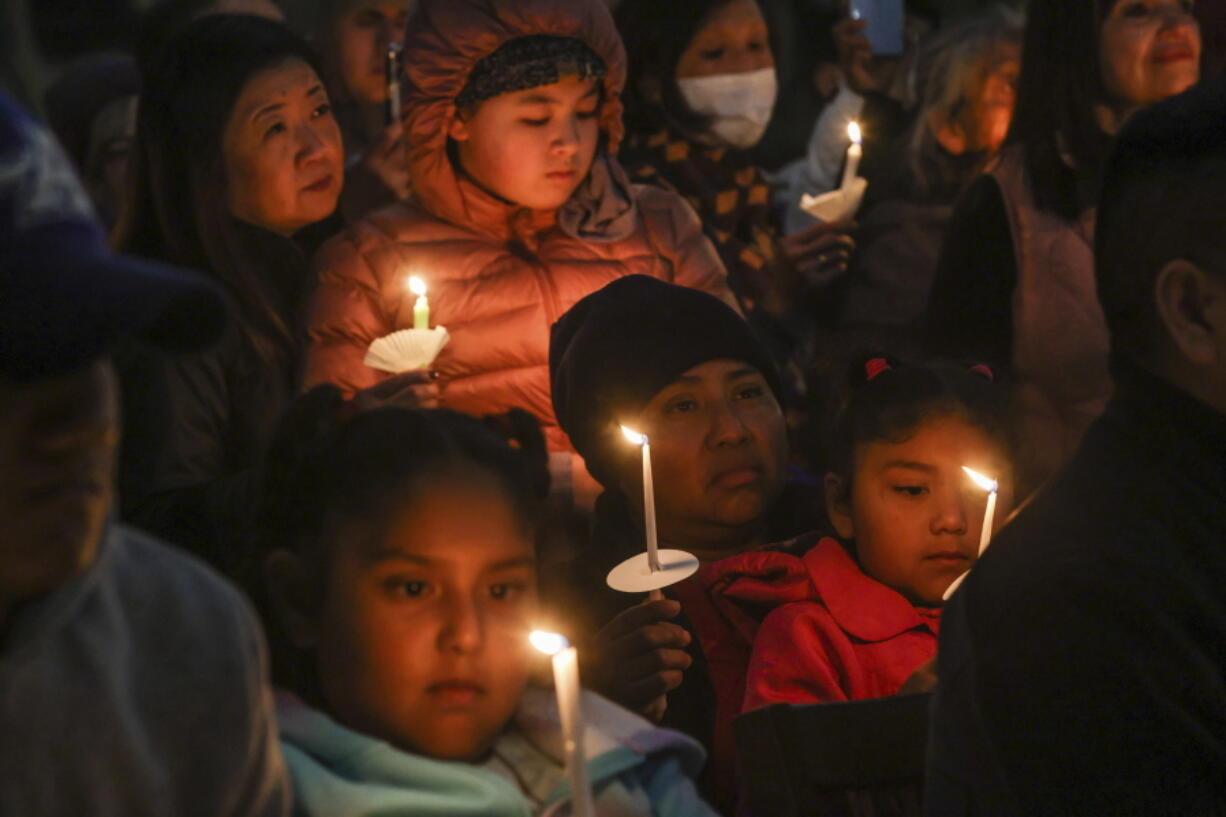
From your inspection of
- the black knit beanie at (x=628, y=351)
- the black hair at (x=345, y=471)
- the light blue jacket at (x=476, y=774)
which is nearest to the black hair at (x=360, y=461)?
the black hair at (x=345, y=471)

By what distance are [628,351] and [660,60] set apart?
1.94 meters

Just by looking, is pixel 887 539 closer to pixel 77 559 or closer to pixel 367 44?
pixel 77 559

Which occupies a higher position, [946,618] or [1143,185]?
[1143,185]

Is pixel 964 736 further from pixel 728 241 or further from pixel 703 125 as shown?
pixel 703 125

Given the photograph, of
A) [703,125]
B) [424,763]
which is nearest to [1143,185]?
[424,763]

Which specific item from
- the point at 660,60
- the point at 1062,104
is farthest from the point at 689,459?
the point at 660,60

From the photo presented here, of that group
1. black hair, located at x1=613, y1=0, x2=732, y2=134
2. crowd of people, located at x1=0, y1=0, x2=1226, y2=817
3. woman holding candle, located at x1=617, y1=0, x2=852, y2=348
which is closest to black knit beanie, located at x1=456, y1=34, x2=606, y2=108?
crowd of people, located at x1=0, y1=0, x2=1226, y2=817

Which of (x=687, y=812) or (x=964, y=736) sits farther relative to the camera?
(x=687, y=812)

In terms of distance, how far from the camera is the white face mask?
5.22 meters

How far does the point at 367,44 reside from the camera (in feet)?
17.2

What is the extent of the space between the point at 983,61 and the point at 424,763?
4.01 m

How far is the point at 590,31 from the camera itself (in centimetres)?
406

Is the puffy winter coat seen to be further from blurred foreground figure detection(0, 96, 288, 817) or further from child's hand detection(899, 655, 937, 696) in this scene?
blurred foreground figure detection(0, 96, 288, 817)

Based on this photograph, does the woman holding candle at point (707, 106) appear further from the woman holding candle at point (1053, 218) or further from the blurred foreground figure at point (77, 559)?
the blurred foreground figure at point (77, 559)
